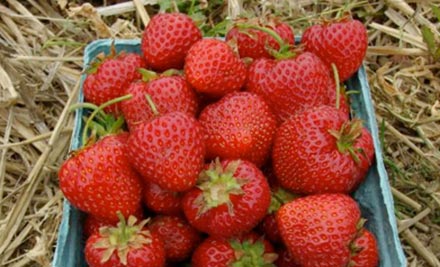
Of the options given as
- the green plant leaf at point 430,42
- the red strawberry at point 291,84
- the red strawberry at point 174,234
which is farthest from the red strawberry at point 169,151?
the green plant leaf at point 430,42

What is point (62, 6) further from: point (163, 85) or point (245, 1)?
point (163, 85)

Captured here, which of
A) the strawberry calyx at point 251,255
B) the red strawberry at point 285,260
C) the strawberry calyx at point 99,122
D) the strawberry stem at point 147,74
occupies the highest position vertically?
the strawberry stem at point 147,74

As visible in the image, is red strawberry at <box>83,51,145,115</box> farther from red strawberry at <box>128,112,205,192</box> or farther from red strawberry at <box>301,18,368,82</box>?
red strawberry at <box>301,18,368,82</box>

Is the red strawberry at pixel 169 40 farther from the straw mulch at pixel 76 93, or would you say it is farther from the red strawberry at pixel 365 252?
the red strawberry at pixel 365 252

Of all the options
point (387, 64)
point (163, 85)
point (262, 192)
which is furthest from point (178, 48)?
point (387, 64)

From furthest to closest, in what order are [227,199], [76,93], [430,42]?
[430,42] → [76,93] → [227,199]

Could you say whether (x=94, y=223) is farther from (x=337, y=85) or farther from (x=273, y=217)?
(x=337, y=85)

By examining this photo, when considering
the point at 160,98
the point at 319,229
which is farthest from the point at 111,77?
the point at 319,229
